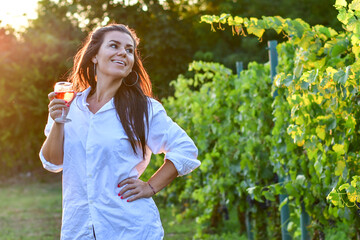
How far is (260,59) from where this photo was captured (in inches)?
968

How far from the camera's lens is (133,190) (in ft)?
9.03

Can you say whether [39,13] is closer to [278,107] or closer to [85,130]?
[278,107]

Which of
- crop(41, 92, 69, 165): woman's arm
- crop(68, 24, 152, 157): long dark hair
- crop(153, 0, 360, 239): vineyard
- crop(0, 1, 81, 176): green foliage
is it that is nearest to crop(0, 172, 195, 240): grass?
crop(153, 0, 360, 239): vineyard

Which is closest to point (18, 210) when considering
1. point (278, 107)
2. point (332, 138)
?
point (278, 107)

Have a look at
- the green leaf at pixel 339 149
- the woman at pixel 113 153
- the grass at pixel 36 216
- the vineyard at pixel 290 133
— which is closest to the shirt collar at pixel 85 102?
the woman at pixel 113 153

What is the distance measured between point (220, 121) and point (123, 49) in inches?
174

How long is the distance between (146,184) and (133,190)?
0.08 meters

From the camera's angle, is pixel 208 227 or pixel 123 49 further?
pixel 208 227

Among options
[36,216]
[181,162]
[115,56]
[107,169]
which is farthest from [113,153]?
[36,216]

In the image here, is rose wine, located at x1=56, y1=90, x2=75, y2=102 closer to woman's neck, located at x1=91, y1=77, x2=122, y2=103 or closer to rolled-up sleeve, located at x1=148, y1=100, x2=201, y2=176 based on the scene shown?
woman's neck, located at x1=91, y1=77, x2=122, y2=103

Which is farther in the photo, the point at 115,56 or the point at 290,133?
the point at 290,133

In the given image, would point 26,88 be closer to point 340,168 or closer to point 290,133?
point 290,133

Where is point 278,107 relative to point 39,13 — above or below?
below

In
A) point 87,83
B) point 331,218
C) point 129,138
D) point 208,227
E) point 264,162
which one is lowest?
point 208,227
